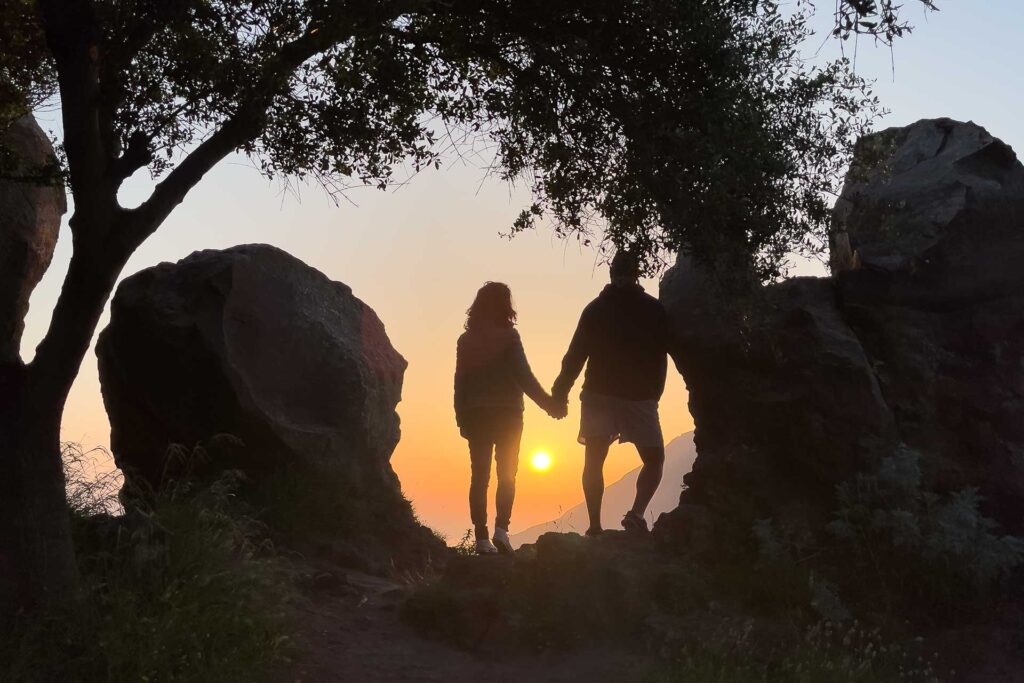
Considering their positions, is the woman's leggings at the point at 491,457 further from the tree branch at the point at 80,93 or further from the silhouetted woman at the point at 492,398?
the tree branch at the point at 80,93

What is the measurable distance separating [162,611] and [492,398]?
15.8 feet

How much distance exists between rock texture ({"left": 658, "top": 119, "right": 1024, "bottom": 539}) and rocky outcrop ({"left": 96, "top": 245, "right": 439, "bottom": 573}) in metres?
4.64

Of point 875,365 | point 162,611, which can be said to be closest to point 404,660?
point 162,611

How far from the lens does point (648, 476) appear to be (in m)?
12.0

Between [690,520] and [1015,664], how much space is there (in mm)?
3446

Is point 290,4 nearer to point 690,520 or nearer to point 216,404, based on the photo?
point 216,404

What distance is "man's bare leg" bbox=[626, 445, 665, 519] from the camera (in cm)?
1191

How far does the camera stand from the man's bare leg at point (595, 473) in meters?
12.0

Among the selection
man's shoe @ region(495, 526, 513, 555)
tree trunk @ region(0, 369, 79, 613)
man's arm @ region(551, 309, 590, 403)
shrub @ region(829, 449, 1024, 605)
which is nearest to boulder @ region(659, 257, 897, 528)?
shrub @ region(829, 449, 1024, 605)

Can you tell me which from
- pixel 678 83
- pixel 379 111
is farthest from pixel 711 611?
pixel 379 111

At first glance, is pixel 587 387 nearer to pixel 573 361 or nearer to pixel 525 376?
pixel 573 361

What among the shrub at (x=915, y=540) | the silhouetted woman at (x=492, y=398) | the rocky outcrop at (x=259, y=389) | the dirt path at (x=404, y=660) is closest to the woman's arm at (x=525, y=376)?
the silhouetted woman at (x=492, y=398)

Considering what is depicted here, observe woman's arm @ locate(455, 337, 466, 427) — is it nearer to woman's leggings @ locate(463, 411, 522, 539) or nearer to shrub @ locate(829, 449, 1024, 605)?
woman's leggings @ locate(463, 411, 522, 539)

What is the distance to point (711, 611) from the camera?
10.1 m
